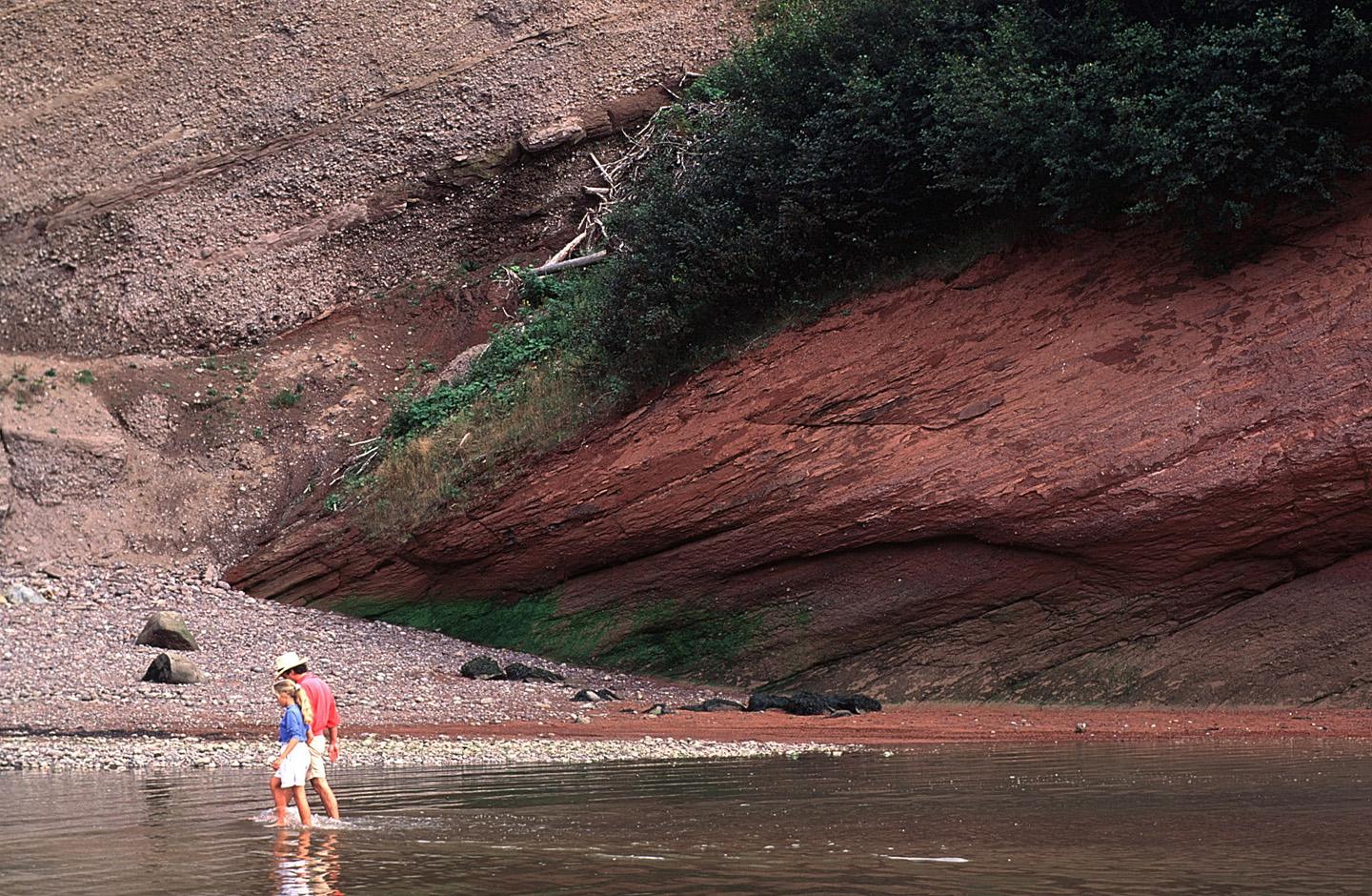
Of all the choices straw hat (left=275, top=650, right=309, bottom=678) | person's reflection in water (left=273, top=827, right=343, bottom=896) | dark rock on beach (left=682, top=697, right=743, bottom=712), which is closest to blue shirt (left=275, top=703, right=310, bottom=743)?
straw hat (left=275, top=650, right=309, bottom=678)

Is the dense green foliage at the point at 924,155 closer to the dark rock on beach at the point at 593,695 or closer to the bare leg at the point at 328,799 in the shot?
the dark rock on beach at the point at 593,695

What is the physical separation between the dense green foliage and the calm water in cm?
695

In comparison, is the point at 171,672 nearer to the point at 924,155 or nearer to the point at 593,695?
the point at 593,695

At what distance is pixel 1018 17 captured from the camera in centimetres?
1714

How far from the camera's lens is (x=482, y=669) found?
54.5 ft

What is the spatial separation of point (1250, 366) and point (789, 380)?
5319 millimetres

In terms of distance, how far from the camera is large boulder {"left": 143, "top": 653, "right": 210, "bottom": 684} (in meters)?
15.1

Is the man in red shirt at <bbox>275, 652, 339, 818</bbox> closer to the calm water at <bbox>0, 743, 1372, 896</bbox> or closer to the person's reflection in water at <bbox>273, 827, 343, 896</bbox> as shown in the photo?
the calm water at <bbox>0, 743, 1372, 896</bbox>

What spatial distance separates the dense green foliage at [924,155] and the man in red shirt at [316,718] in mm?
9861

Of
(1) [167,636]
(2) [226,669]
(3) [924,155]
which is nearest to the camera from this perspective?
(2) [226,669]

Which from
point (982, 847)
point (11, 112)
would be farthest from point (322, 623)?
point (11, 112)

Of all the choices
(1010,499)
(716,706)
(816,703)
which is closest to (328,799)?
(716,706)

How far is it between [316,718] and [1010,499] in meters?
8.42

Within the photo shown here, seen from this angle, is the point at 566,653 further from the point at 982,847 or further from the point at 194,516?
the point at 982,847
